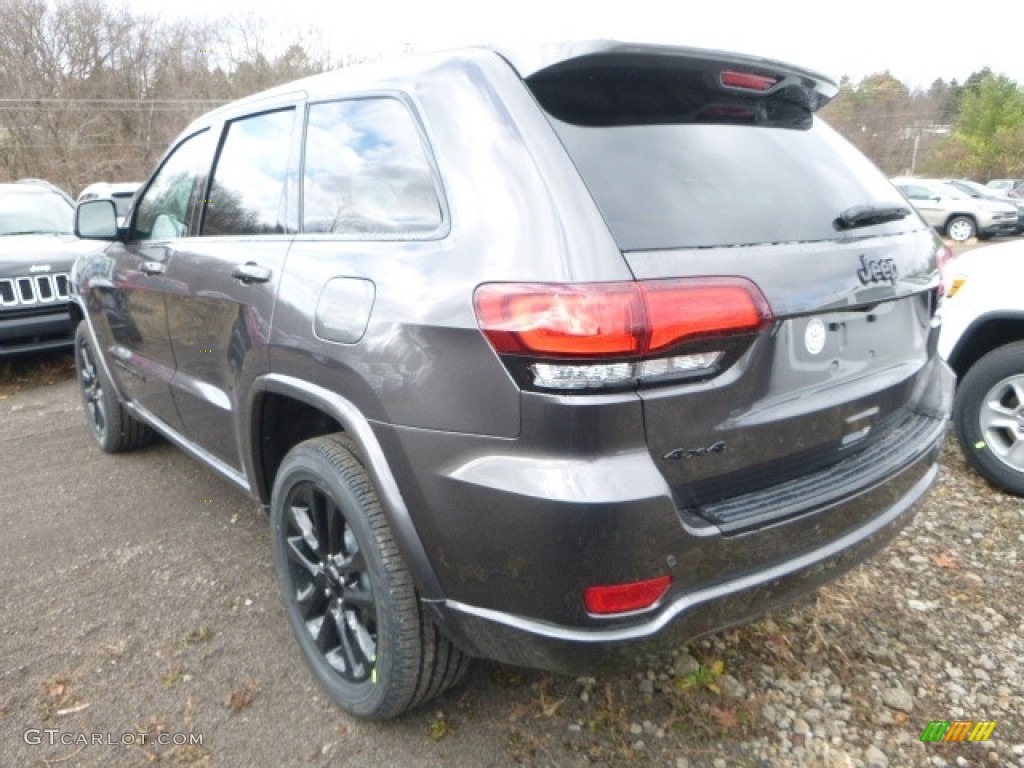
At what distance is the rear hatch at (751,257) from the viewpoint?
5.15ft

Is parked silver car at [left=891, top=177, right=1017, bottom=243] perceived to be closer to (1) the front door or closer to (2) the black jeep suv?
(2) the black jeep suv

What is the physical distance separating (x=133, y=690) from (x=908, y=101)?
61408mm

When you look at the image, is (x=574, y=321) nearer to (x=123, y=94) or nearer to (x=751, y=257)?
(x=751, y=257)

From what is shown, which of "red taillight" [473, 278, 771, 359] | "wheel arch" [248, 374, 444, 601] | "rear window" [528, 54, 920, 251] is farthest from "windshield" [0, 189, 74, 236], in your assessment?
"red taillight" [473, 278, 771, 359]

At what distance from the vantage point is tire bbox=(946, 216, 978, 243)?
1902 cm

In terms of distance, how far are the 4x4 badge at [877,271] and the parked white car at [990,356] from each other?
71.1 inches

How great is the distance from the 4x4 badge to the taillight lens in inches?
20.3

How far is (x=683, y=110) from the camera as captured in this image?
182 cm

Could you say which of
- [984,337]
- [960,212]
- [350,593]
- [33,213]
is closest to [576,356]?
[350,593]

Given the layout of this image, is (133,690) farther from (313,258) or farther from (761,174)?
(761,174)

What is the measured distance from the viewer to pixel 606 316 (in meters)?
1.45

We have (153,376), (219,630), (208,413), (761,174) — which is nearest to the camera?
(761,174)

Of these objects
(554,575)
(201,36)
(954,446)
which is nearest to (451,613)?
(554,575)

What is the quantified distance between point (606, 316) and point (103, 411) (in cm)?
384
